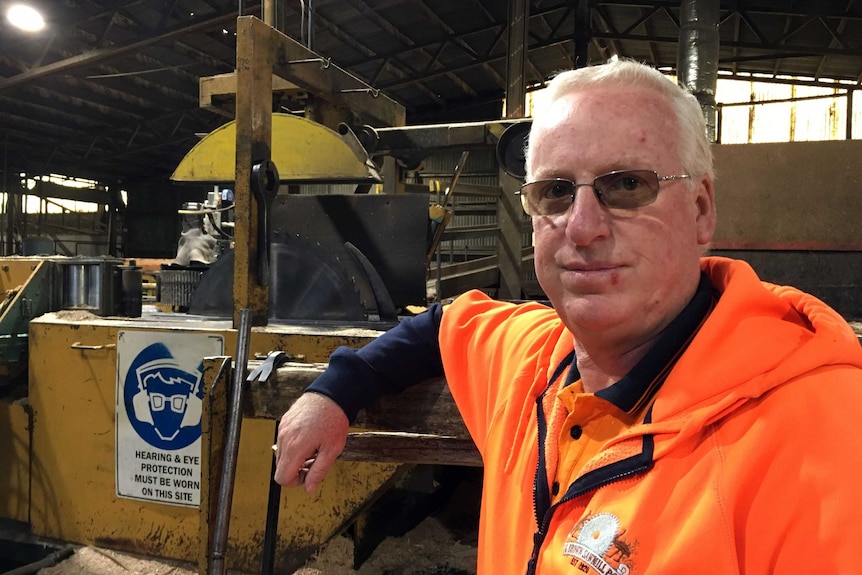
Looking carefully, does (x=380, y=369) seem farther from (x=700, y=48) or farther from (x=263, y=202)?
(x=700, y=48)

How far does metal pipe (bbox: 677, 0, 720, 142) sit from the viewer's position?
597cm

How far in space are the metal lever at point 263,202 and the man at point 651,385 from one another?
150cm

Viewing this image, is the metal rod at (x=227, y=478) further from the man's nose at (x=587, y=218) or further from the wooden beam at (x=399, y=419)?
the man's nose at (x=587, y=218)

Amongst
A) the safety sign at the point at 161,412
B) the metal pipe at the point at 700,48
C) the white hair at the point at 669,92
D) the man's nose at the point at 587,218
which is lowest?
the safety sign at the point at 161,412

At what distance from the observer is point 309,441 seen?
1.41 m

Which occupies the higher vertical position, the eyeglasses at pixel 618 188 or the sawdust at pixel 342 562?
the eyeglasses at pixel 618 188

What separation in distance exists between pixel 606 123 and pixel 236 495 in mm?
2302

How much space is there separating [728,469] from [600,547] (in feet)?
0.69

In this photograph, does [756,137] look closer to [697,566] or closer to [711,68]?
[711,68]

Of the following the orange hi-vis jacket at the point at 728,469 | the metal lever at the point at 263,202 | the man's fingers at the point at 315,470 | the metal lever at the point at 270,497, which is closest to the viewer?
the orange hi-vis jacket at the point at 728,469

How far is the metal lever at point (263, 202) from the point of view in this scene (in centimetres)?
255

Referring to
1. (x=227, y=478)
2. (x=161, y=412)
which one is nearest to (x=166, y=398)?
(x=161, y=412)

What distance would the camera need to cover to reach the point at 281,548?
2643 mm

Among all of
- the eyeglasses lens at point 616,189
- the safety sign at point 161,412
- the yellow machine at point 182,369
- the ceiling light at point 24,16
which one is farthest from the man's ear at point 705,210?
the ceiling light at point 24,16
